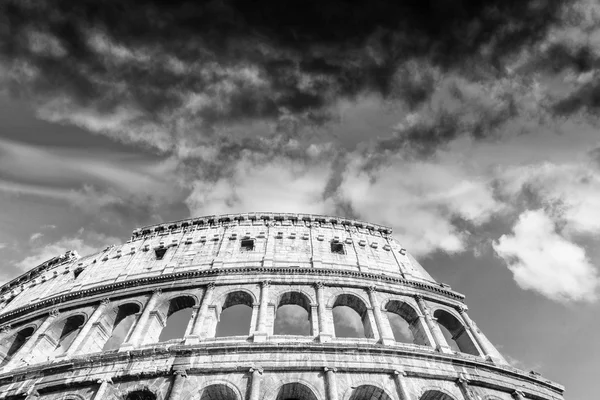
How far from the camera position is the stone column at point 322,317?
589 inches

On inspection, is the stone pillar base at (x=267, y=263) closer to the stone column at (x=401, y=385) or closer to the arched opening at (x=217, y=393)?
the arched opening at (x=217, y=393)

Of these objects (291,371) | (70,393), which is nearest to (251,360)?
(291,371)

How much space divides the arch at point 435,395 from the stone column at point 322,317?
4195mm

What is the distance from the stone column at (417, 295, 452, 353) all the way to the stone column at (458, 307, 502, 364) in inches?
84.6

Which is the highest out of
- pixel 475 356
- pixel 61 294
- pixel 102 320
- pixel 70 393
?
pixel 61 294

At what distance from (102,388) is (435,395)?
12.7m

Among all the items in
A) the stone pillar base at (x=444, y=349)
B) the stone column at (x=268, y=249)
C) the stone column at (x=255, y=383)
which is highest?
the stone column at (x=268, y=249)

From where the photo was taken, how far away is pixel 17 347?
19359 millimetres

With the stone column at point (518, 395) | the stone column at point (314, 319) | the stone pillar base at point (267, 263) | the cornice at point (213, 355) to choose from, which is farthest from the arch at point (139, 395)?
the stone column at point (518, 395)

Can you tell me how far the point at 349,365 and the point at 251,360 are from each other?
12.3ft

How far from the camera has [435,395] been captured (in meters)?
13.9

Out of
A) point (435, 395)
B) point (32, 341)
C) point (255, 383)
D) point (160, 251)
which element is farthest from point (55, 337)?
point (435, 395)

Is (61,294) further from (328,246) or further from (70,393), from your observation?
(328,246)

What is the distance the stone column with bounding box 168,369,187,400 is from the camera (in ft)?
41.1
